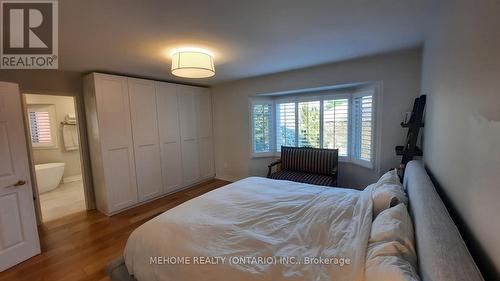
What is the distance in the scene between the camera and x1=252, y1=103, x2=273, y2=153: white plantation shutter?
4.48m

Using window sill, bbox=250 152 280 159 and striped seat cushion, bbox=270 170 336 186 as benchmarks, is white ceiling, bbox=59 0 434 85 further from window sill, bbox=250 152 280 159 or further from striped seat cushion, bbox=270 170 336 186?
window sill, bbox=250 152 280 159

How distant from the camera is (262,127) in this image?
4.50 meters

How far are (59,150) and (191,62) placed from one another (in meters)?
5.11

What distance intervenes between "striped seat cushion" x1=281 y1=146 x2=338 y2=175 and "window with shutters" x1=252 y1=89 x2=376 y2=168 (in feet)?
0.79

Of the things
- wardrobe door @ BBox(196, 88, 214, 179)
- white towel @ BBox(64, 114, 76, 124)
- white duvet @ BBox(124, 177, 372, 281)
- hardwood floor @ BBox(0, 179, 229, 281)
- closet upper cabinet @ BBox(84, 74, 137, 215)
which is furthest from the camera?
white towel @ BBox(64, 114, 76, 124)

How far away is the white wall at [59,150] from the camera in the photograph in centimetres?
491

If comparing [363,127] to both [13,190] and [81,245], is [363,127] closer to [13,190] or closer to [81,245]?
[81,245]

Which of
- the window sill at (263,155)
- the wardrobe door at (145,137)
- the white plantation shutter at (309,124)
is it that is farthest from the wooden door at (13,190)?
the white plantation shutter at (309,124)

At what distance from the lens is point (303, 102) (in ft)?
13.3

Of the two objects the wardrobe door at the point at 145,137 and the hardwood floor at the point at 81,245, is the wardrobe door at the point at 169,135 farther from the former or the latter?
the hardwood floor at the point at 81,245

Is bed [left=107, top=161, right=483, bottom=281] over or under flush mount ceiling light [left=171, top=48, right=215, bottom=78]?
under

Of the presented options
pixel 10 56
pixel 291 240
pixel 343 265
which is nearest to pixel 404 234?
pixel 343 265

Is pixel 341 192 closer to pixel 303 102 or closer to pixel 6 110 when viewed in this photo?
pixel 303 102

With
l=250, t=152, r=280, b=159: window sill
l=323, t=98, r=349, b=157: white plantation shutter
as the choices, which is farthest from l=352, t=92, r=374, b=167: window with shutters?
l=250, t=152, r=280, b=159: window sill
